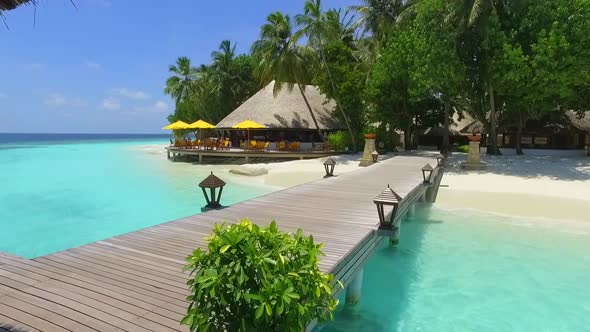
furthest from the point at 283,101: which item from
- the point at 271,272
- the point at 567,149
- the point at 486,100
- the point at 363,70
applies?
the point at 271,272

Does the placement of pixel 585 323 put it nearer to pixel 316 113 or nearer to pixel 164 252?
pixel 164 252

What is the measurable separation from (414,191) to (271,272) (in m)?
9.21

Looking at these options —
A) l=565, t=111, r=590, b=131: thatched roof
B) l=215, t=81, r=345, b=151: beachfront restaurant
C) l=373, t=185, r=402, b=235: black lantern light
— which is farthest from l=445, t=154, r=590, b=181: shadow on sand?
l=373, t=185, r=402, b=235: black lantern light

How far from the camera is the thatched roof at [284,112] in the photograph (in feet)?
108

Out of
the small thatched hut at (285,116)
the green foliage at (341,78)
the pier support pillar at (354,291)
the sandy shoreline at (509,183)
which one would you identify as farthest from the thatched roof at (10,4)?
the small thatched hut at (285,116)

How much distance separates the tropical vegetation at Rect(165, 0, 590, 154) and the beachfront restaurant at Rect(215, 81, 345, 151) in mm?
1468

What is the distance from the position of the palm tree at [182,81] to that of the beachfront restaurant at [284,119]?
52.3 ft

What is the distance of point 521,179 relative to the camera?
58.9ft

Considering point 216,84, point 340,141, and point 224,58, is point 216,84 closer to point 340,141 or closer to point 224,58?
point 224,58

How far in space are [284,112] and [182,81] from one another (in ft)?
71.7

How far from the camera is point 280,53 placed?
30953 millimetres

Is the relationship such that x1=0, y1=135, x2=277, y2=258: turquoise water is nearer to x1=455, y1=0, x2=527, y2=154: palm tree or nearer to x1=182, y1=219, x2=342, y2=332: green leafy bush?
x1=182, y1=219, x2=342, y2=332: green leafy bush

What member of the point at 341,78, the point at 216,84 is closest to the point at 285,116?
the point at 341,78

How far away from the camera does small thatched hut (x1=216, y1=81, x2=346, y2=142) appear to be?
32875mm
